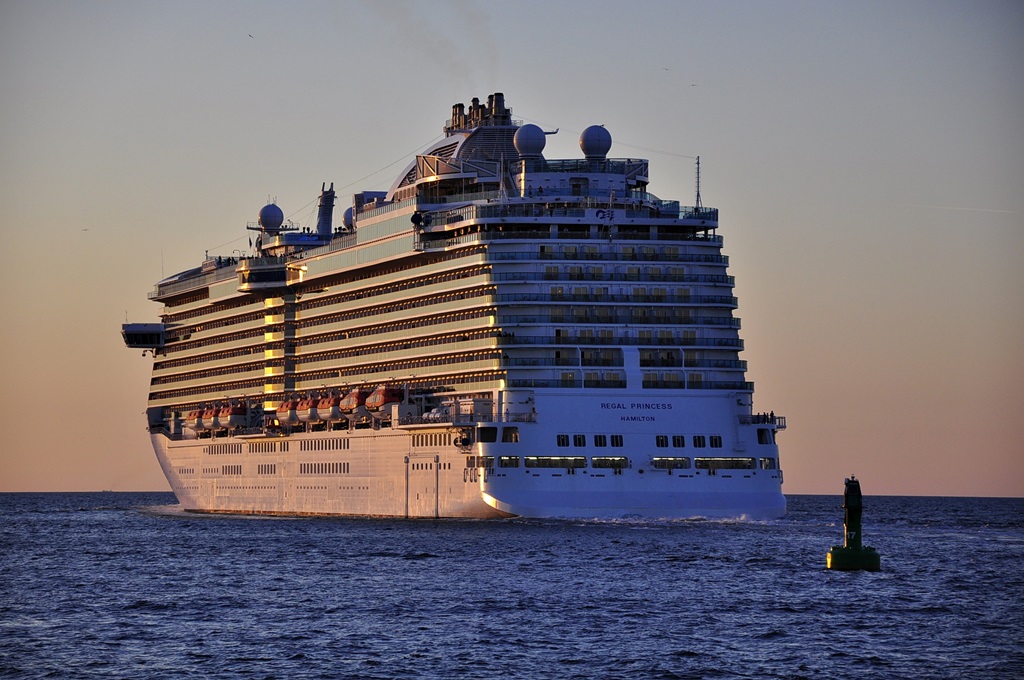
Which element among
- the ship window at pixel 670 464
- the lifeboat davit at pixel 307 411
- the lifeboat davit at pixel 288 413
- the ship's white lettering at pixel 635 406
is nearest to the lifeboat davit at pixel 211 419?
the lifeboat davit at pixel 288 413

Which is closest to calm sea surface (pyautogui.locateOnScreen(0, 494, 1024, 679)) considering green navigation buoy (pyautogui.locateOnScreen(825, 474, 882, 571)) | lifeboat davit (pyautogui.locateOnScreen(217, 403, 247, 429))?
green navigation buoy (pyautogui.locateOnScreen(825, 474, 882, 571))

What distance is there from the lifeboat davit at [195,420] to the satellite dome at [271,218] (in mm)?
15272

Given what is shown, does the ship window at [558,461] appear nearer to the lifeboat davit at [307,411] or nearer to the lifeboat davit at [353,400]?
the lifeboat davit at [353,400]

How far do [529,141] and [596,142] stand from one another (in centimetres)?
383

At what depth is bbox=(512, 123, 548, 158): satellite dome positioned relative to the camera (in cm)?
10050

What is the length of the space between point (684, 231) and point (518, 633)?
166 ft

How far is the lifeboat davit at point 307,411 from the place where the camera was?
378 feet

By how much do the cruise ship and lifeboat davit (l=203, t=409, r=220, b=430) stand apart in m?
8.39

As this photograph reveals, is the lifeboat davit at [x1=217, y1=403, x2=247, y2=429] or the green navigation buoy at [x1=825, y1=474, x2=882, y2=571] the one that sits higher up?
the lifeboat davit at [x1=217, y1=403, x2=247, y2=429]

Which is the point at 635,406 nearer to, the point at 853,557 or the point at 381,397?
the point at 381,397

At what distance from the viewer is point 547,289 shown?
93625 mm

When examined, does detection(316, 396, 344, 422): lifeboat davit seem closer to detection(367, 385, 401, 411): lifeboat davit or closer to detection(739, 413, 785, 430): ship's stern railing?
detection(367, 385, 401, 411): lifeboat davit

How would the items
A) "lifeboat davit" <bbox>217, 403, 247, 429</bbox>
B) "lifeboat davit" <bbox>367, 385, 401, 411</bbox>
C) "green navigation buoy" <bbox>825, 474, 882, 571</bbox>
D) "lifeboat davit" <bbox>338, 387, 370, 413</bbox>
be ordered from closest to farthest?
1. "green navigation buoy" <bbox>825, 474, 882, 571</bbox>
2. "lifeboat davit" <bbox>367, 385, 401, 411</bbox>
3. "lifeboat davit" <bbox>338, 387, 370, 413</bbox>
4. "lifeboat davit" <bbox>217, 403, 247, 429</bbox>

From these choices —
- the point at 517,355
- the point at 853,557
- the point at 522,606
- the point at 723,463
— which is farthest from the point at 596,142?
the point at 522,606
